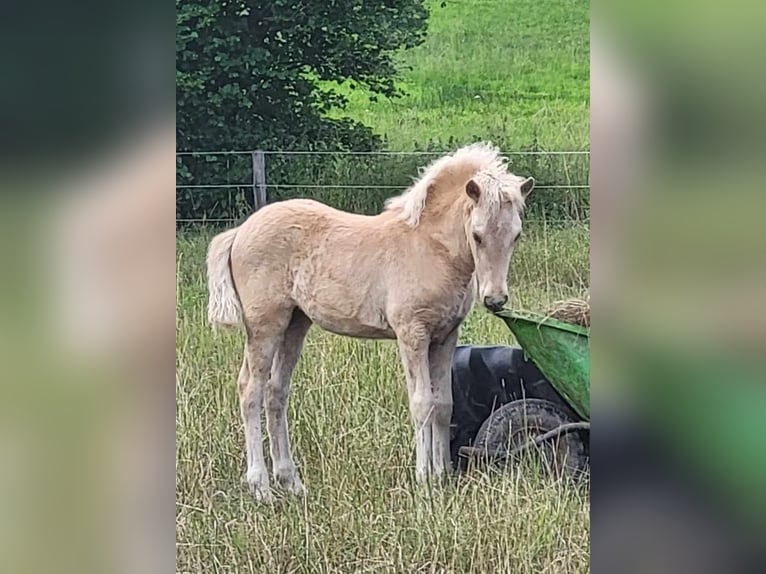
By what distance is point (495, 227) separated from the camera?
317 centimetres

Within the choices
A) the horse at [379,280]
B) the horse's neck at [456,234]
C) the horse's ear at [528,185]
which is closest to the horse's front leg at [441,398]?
the horse at [379,280]

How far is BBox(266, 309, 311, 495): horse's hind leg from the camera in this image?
3.29 meters

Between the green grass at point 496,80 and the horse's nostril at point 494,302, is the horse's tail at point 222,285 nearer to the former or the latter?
the green grass at point 496,80

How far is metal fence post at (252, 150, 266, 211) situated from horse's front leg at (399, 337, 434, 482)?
64 cm

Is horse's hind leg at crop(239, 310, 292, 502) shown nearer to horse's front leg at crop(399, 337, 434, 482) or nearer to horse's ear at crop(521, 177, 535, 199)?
horse's front leg at crop(399, 337, 434, 482)

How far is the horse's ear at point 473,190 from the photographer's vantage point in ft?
10.3

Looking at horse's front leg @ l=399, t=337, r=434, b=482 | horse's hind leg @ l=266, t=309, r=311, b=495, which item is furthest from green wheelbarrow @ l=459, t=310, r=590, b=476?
horse's hind leg @ l=266, t=309, r=311, b=495

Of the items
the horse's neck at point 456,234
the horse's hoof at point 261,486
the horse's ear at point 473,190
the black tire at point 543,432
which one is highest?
the horse's ear at point 473,190

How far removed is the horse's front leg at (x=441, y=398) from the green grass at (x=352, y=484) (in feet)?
0.23
